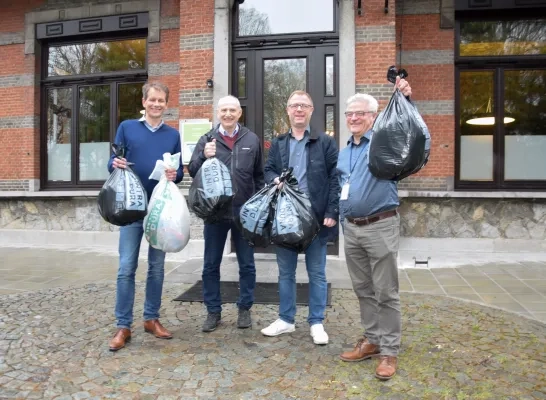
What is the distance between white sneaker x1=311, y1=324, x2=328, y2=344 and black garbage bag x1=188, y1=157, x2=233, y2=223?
1.18 metres

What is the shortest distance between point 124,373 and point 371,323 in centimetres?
178

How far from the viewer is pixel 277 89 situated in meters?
7.32

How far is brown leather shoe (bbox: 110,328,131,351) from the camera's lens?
337cm

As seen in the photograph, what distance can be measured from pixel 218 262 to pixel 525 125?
6626 mm

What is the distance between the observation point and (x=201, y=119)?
23.8 ft

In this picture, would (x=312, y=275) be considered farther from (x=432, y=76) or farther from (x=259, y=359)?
(x=432, y=76)

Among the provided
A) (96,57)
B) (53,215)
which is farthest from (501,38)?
(53,215)

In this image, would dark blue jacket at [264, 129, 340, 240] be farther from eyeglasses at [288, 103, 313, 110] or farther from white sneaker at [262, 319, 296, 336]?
white sneaker at [262, 319, 296, 336]

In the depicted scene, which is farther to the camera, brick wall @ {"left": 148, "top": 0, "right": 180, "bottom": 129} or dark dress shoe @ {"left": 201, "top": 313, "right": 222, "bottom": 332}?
brick wall @ {"left": 148, "top": 0, "right": 180, "bottom": 129}

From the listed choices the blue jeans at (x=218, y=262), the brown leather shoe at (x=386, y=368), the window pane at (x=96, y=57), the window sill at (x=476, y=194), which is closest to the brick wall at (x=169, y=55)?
the window pane at (x=96, y=57)

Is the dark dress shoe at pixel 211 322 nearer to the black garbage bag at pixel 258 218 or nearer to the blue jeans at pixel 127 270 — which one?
the blue jeans at pixel 127 270

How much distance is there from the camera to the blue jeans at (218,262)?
373cm

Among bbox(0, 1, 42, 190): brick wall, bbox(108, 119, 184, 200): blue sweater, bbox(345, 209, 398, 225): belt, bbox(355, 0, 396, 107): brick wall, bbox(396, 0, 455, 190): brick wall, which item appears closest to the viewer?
bbox(345, 209, 398, 225): belt

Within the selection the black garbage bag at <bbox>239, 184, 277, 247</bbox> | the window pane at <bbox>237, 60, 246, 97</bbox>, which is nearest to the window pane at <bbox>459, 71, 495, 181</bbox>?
the window pane at <bbox>237, 60, 246, 97</bbox>
